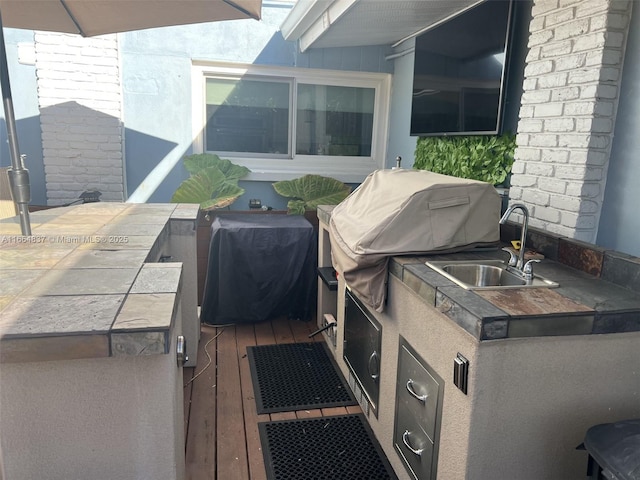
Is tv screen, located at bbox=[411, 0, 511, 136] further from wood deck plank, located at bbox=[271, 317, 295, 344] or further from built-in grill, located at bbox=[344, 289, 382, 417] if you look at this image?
wood deck plank, located at bbox=[271, 317, 295, 344]

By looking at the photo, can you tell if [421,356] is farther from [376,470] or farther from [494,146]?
[494,146]

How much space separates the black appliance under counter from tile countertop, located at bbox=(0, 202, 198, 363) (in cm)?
122

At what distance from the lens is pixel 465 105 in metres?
2.80

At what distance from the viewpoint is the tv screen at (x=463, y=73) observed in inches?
98.3

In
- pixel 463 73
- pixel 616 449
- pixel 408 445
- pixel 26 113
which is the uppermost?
pixel 463 73

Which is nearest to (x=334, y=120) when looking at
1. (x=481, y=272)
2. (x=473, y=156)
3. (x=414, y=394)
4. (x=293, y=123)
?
(x=293, y=123)

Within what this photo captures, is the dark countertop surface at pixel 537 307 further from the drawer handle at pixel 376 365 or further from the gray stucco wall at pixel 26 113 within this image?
the gray stucco wall at pixel 26 113

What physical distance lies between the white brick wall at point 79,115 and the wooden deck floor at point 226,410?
5.40ft

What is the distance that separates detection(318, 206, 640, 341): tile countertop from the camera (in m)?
1.35

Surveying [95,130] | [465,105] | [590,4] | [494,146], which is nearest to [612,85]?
[590,4]

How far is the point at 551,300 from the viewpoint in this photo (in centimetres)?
149

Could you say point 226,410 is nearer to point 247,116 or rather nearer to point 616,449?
point 616,449

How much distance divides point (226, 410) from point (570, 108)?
2.23 meters

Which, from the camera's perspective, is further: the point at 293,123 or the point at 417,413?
the point at 293,123
